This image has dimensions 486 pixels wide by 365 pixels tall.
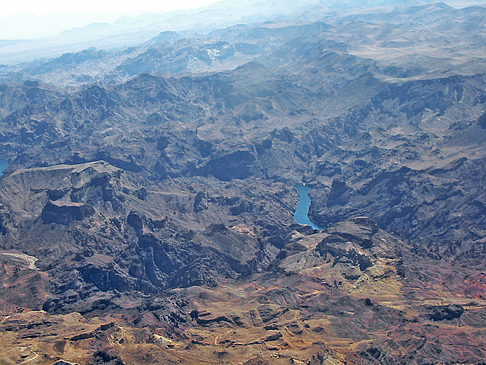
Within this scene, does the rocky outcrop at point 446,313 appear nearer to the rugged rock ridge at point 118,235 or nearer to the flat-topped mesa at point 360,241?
the flat-topped mesa at point 360,241

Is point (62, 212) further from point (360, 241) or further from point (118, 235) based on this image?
point (360, 241)

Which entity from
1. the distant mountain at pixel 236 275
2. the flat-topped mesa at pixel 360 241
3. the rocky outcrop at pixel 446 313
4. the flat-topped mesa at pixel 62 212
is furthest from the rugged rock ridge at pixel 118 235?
the rocky outcrop at pixel 446 313

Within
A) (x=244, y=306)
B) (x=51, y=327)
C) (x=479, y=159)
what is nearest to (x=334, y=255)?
(x=244, y=306)

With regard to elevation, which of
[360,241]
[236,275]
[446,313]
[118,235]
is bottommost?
[236,275]

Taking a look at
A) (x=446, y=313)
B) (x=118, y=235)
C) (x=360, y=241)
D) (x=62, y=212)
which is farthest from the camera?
(x=118, y=235)

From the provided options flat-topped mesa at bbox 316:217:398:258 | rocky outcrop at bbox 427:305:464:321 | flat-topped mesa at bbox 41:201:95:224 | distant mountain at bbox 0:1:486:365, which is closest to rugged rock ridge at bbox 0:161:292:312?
flat-topped mesa at bbox 41:201:95:224

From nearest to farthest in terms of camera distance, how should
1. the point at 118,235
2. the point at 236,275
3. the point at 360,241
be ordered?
the point at 360,241
the point at 236,275
the point at 118,235

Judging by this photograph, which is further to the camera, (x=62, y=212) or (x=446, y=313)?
(x=62, y=212)

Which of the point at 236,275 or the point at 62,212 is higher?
the point at 62,212

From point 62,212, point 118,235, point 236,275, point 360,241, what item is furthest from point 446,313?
point 62,212
